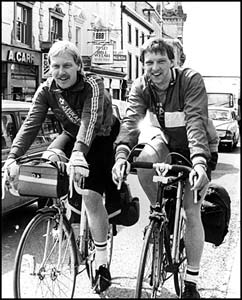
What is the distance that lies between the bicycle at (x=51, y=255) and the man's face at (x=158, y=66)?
741mm

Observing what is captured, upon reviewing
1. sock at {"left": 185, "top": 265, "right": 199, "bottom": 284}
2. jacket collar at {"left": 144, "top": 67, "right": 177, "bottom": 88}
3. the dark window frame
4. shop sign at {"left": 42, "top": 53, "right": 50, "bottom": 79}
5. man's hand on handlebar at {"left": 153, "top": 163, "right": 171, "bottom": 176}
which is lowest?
sock at {"left": 185, "top": 265, "right": 199, "bottom": 284}

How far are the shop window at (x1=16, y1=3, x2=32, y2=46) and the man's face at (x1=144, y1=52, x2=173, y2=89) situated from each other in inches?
24.9

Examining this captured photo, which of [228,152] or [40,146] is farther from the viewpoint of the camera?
[228,152]

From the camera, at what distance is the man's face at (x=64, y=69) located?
266cm

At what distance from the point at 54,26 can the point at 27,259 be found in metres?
1.27

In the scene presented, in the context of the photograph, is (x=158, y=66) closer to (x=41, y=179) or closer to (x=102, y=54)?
(x=102, y=54)

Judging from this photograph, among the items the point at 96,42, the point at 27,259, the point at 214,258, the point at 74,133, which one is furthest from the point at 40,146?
the point at 214,258

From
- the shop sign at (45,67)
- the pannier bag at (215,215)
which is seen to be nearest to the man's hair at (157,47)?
the shop sign at (45,67)

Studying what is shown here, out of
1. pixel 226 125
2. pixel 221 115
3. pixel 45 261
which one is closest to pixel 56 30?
pixel 45 261

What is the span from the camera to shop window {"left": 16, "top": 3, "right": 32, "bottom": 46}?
248cm

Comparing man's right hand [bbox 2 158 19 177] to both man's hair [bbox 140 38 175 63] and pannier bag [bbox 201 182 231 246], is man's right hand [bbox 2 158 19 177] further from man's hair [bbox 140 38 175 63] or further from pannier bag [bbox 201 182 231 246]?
pannier bag [bbox 201 182 231 246]

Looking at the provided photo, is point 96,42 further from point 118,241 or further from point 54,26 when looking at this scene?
point 118,241

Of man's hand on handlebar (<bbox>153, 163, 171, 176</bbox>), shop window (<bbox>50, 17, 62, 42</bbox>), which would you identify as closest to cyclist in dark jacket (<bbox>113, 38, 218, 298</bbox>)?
man's hand on handlebar (<bbox>153, 163, 171, 176</bbox>)

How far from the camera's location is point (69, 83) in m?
2.73
